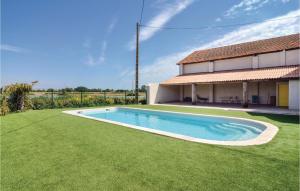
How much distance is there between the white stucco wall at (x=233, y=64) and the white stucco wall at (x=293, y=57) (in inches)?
146

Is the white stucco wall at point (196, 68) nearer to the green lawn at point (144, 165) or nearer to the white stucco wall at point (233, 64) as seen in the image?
the white stucco wall at point (233, 64)

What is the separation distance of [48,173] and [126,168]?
1681 mm

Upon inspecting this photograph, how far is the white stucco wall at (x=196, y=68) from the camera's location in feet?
86.8

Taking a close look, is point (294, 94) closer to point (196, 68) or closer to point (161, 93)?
point (196, 68)

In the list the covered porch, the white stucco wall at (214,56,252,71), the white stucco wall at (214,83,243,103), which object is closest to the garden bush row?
the covered porch

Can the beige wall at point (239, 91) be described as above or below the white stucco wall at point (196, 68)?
below

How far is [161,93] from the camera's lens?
85.8 feet

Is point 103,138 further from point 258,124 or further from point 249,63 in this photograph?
point 249,63

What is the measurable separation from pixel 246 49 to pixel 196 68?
6805 mm

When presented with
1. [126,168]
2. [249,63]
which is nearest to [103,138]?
[126,168]

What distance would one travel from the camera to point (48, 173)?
4105mm

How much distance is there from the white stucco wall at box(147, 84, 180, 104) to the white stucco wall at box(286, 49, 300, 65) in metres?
13.7

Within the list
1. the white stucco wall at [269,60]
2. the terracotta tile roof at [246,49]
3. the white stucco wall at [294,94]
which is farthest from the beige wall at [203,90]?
the white stucco wall at [294,94]

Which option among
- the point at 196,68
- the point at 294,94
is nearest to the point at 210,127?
the point at 294,94
